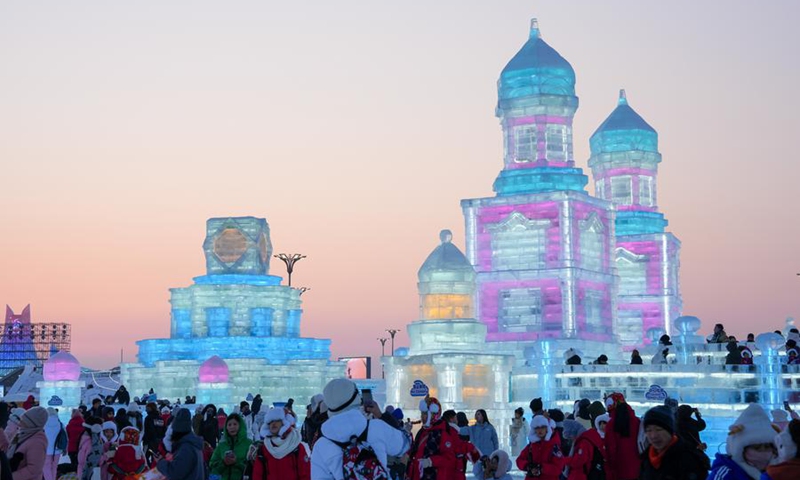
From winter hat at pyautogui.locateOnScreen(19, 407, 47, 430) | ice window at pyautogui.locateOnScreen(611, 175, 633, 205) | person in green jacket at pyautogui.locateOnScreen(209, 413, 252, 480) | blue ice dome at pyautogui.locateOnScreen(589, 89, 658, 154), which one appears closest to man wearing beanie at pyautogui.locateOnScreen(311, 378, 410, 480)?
winter hat at pyautogui.locateOnScreen(19, 407, 47, 430)

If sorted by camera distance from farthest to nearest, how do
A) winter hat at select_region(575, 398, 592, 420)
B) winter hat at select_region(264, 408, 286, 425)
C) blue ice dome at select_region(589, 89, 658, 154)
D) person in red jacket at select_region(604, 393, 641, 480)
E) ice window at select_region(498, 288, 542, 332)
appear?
blue ice dome at select_region(589, 89, 658, 154)
ice window at select_region(498, 288, 542, 332)
winter hat at select_region(575, 398, 592, 420)
person in red jacket at select_region(604, 393, 641, 480)
winter hat at select_region(264, 408, 286, 425)

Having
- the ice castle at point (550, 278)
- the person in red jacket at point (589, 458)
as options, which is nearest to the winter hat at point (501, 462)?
the person in red jacket at point (589, 458)

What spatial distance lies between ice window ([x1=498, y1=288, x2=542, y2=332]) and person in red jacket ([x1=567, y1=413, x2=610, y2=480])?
152ft

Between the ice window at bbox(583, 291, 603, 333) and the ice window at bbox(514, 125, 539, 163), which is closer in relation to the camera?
the ice window at bbox(514, 125, 539, 163)

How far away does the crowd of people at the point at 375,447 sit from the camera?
848 cm

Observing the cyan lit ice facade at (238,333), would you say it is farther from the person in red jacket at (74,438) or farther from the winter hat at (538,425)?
the winter hat at (538,425)

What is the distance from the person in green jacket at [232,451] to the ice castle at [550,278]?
29112mm

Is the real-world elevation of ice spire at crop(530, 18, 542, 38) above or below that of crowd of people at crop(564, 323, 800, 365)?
above

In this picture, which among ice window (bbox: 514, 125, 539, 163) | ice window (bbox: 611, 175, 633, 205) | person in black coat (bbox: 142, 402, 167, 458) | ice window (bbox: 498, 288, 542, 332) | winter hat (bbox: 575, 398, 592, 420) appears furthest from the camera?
ice window (bbox: 611, 175, 633, 205)

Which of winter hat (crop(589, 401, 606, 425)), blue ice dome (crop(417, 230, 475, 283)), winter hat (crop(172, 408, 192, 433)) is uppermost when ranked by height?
blue ice dome (crop(417, 230, 475, 283))

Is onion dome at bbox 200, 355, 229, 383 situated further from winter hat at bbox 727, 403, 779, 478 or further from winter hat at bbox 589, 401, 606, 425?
winter hat at bbox 727, 403, 779, 478

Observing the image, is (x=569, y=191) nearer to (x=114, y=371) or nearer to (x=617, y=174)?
(x=617, y=174)

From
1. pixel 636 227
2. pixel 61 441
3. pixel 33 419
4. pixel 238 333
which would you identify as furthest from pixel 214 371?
pixel 33 419

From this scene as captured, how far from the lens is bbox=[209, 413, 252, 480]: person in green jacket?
14258 mm
